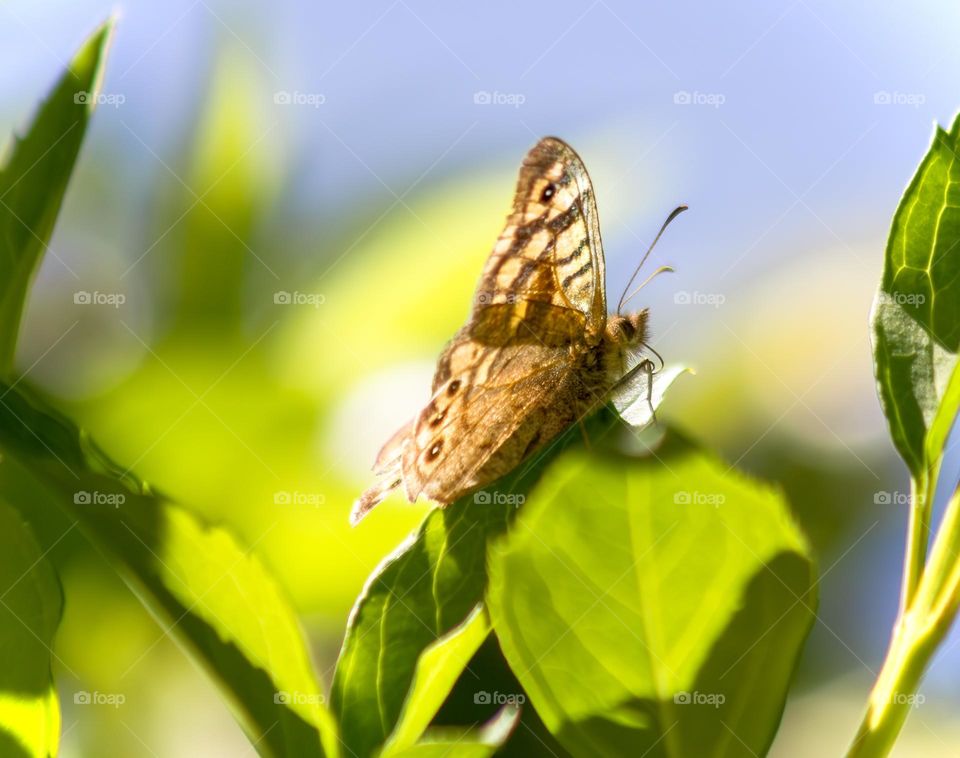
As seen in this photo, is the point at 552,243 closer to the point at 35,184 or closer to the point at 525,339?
the point at 525,339

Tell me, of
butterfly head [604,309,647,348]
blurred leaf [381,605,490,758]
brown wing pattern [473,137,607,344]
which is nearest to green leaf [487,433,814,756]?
blurred leaf [381,605,490,758]

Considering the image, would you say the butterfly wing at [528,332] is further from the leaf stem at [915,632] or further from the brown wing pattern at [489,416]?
the leaf stem at [915,632]

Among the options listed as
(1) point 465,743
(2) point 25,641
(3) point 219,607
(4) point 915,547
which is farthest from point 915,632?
(2) point 25,641

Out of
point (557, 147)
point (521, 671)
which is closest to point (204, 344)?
point (557, 147)

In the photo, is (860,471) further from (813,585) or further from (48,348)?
(48,348)

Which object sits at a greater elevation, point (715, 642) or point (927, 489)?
point (927, 489)

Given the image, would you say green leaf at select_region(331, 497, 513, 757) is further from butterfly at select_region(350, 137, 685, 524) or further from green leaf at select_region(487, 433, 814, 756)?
butterfly at select_region(350, 137, 685, 524)

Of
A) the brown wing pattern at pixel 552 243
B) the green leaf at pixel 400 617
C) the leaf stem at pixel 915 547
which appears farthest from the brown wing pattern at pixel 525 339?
the leaf stem at pixel 915 547
